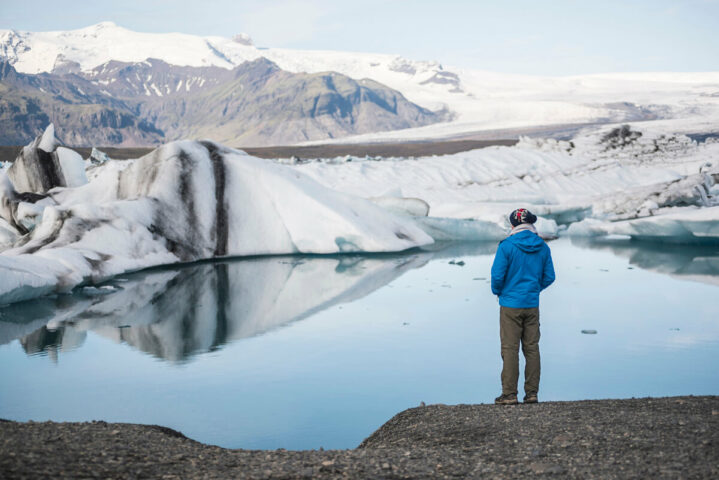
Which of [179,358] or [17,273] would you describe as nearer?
[179,358]

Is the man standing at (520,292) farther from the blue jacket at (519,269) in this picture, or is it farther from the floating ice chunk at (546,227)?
the floating ice chunk at (546,227)

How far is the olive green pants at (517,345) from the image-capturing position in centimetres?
414

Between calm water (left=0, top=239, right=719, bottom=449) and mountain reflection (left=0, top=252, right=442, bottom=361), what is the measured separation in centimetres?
3

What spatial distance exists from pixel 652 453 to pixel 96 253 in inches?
311

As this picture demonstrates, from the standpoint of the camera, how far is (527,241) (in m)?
4.11

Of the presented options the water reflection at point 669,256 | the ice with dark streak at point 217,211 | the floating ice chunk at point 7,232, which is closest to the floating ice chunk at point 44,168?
the ice with dark streak at point 217,211

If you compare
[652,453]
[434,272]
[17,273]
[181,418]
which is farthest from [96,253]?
[652,453]

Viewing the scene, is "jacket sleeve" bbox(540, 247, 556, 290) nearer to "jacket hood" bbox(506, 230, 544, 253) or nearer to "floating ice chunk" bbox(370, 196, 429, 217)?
"jacket hood" bbox(506, 230, 544, 253)

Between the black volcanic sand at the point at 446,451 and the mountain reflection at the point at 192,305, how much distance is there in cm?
269

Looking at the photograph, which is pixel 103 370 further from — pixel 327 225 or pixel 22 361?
pixel 327 225

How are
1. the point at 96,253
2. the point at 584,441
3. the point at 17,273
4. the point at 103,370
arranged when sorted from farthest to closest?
1. the point at 96,253
2. the point at 17,273
3. the point at 103,370
4. the point at 584,441

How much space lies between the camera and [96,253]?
927 centimetres

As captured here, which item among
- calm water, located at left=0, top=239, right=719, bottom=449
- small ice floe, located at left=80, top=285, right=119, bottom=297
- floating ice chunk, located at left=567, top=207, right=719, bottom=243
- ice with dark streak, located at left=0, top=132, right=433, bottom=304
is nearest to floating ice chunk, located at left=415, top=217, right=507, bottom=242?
ice with dark streak, located at left=0, top=132, right=433, bottom=304

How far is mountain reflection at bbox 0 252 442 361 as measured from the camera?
6.43 m
